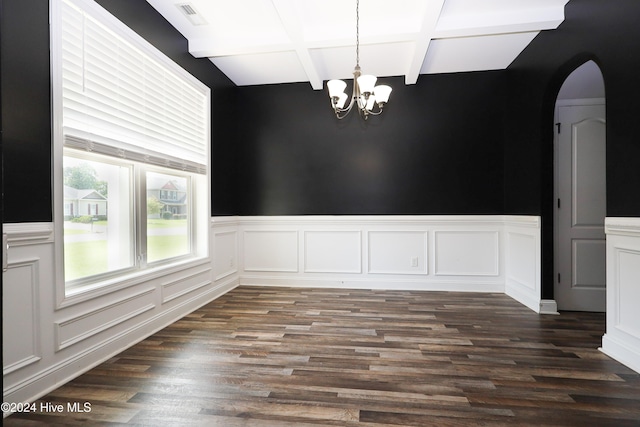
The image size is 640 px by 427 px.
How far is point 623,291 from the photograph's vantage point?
94.2 inches

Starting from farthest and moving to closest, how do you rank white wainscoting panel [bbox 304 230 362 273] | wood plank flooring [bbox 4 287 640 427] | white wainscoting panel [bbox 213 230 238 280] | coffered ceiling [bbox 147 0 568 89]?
white wainscoting panel [bbox 304 230 362 273] → white wainscoting panel [bbox 213 230 238 280] → coffered ceiling [bbox 147 0 568 89] → wood plank flooring [bbox 4 287 640 427]

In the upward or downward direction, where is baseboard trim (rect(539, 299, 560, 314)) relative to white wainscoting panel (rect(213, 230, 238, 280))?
downward

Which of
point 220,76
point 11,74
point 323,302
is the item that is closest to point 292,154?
point 220,76

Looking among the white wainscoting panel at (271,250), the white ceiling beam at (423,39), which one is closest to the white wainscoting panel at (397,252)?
the white wainscoting panel at (271,250)

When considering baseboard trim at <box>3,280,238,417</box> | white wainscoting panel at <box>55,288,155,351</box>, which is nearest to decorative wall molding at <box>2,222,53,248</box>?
white wainscoting panel at <box>55,288,155,351</box>

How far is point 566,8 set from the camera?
3.02 meters

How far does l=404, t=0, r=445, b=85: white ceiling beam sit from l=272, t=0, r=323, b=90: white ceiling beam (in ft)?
3.86

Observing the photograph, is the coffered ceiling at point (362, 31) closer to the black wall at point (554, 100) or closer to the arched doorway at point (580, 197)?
the black wall at point (554, 100)

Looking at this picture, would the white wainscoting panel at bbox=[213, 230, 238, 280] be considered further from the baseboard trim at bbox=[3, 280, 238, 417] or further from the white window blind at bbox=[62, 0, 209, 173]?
the white window blind at bbox=[62, 0, 209, 173]

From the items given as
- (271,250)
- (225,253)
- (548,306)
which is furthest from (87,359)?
(548,306)

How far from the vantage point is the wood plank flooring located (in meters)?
1.77

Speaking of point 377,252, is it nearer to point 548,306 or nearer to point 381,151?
point 381,151

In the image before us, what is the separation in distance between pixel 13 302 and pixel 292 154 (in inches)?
136

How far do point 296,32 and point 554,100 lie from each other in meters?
2.72
